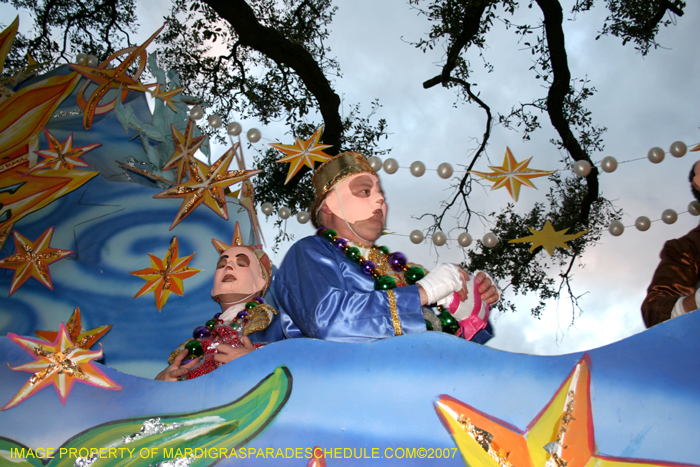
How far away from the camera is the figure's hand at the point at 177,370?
284cm

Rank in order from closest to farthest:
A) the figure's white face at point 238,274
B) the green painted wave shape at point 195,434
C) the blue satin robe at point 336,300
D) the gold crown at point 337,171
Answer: the green painted wave shape at point 195,434 → the blue satin robe at point 336,300 → the gold crown at point 337,171 → the figure's white face at point 238,274

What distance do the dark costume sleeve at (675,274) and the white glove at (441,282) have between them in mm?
1014

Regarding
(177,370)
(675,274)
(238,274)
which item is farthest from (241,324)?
(675,274)

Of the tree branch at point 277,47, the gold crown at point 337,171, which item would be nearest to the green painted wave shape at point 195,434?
the gold crown at point 337,171

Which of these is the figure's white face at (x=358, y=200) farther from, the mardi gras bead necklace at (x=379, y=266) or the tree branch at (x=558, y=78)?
the tree branch at (x=558, y=78)

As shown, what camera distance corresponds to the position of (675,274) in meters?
2.89

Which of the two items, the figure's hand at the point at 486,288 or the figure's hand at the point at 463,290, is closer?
the figure's hand at the point at 463,290

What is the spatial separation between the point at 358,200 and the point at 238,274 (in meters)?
1.03

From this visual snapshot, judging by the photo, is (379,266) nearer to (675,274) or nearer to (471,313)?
(471,313)

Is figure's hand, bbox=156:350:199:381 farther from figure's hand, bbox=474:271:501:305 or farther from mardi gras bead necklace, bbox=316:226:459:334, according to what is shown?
figure's hand, bbox=474:271:501:305

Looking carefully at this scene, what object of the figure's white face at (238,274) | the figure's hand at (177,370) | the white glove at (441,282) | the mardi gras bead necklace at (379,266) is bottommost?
the figure's hand at (177,370)

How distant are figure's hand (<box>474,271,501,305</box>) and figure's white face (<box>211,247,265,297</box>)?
4.97 ft

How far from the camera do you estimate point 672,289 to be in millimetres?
2832

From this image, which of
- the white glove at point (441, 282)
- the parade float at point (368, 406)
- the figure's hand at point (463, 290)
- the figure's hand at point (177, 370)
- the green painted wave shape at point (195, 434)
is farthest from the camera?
Answer: the figure's hand at point (177, 370)
